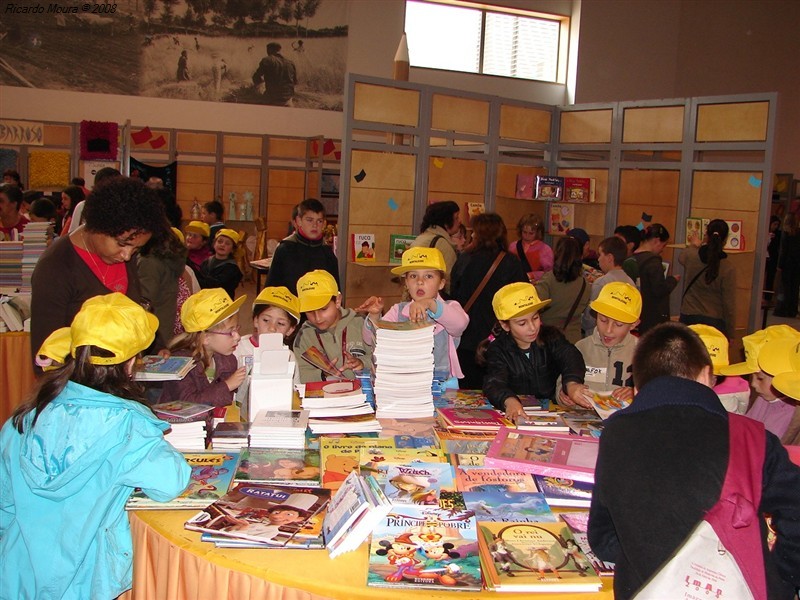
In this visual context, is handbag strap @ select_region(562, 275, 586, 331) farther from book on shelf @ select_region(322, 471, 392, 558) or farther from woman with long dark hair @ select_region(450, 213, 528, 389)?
book on shelf @ select_region(322, 471, 392, 558)

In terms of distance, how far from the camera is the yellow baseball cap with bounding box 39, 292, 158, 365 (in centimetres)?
195

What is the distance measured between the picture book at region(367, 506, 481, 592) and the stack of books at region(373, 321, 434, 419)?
0.84 metres

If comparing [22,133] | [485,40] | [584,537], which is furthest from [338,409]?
[485,40]

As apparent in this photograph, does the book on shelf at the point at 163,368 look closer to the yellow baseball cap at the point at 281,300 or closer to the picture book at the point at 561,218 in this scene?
the yellow baseball cap at the point at 281,300

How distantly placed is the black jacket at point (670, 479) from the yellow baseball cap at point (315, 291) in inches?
73.6

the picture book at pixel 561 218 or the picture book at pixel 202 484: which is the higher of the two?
the picture book at pixel 561 218

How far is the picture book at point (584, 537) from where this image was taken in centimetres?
180

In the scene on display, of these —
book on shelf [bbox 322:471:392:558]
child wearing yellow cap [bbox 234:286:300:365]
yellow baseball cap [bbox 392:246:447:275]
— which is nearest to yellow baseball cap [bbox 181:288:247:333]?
child wearing yellow cap [bbox 234:286:300:365]

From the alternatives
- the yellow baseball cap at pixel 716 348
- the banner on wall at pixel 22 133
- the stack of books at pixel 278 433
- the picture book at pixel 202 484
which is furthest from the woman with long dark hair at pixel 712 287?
the banner on wall at pixel 22 133

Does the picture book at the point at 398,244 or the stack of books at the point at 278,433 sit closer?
the stack of books at the point at 278,433

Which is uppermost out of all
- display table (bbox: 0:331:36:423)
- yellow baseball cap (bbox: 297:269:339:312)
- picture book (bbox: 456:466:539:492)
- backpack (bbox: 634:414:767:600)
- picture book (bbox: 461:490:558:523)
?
yellow baseball cap (bbox: 297:269:339:312)

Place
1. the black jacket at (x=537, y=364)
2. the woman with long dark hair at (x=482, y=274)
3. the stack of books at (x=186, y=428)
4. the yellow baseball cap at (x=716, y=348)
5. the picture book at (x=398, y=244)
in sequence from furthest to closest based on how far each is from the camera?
the picture book at (x=398, y=244)
the woman with long dark hair at (x=482, y=274)
the black jacket at (x=537, y=364)
the yellow baseball cap at (x=716, y=348)
the stack of books at (x=186, y=428)

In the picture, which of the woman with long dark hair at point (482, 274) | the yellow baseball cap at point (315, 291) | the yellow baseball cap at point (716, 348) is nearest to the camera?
the yellow baseball cap at point (716, 348)

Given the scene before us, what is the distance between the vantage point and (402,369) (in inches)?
112
